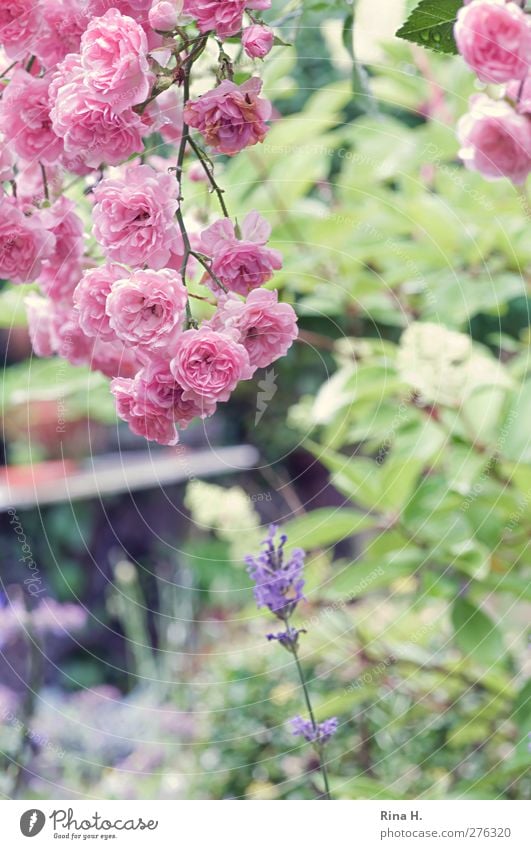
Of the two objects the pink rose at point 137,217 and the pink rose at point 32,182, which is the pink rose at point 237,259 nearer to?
the pink rose at point 137,217

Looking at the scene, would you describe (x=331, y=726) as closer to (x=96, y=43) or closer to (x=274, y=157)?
(x=96, y=43)

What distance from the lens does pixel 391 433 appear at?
111cm

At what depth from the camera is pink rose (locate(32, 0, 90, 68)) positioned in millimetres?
604

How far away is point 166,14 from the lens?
1.74ft

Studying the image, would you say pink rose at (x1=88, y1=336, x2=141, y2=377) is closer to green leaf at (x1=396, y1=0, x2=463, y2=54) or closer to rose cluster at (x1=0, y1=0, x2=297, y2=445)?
rose cluster at (x1=0, y1=0, x2=297, y2=445)

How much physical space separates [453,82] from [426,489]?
18.1 inches

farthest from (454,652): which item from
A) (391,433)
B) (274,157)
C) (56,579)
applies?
(56,579)

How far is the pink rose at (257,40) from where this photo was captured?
1.79ft

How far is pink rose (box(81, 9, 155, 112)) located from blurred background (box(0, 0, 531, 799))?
21cm

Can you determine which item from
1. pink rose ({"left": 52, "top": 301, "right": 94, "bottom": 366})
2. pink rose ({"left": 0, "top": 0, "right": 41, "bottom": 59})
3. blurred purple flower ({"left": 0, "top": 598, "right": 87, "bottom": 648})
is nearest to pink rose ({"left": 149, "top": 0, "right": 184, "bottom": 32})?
pink rose ({"left": 0, "top": 0, "right": 41, "bottom": 59})

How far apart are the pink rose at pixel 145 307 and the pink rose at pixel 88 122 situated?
0.09m

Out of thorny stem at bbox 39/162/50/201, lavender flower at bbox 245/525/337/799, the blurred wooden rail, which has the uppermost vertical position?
the blurred wooden rail

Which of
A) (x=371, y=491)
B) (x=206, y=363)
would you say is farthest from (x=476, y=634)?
(x=206, y=363)

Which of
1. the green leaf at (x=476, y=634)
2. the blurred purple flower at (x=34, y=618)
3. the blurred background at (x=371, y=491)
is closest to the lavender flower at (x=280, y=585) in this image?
the blurred background at (x=371, y=491)
